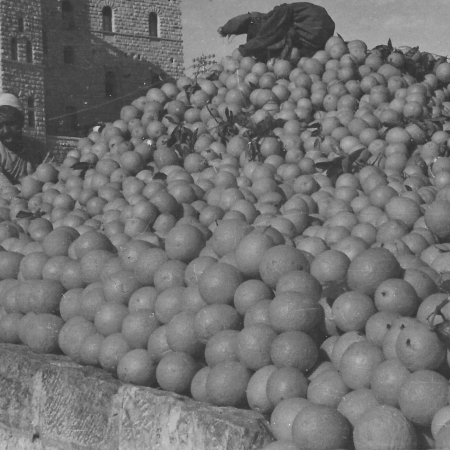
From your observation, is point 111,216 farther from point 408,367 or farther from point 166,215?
point 408,367

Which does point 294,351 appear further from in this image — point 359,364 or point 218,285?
point 218,285

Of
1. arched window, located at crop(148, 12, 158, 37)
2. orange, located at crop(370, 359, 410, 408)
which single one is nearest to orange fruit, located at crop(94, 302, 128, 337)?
orange, located at crop(370, 359, 410, 408)

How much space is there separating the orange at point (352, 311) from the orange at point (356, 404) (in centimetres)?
31

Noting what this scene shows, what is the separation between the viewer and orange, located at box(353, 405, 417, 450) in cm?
210

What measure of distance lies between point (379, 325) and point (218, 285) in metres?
0.68

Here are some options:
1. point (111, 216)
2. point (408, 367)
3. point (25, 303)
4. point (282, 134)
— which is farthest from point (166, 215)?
point (408, 367)

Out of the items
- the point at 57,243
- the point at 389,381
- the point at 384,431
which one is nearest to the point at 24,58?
the point at 57,243

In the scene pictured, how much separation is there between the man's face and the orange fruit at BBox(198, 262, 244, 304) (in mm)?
4371

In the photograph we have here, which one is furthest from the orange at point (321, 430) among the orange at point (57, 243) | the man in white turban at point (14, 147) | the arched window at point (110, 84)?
the arched window at point (110, 84)

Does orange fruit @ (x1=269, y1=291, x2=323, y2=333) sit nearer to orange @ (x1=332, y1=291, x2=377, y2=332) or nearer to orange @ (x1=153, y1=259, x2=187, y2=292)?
orange @ (x1=332, y1=291, x2=377, y2=332)

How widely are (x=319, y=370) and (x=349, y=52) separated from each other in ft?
14.5

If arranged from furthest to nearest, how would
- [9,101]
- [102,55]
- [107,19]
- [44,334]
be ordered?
1. [107,19]
2. [102,55]
3. [9,101]
4. [44,334]

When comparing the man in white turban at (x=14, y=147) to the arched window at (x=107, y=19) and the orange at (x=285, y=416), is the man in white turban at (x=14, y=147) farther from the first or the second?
the arched window at (x=107, y=19)

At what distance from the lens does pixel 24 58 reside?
103ft
